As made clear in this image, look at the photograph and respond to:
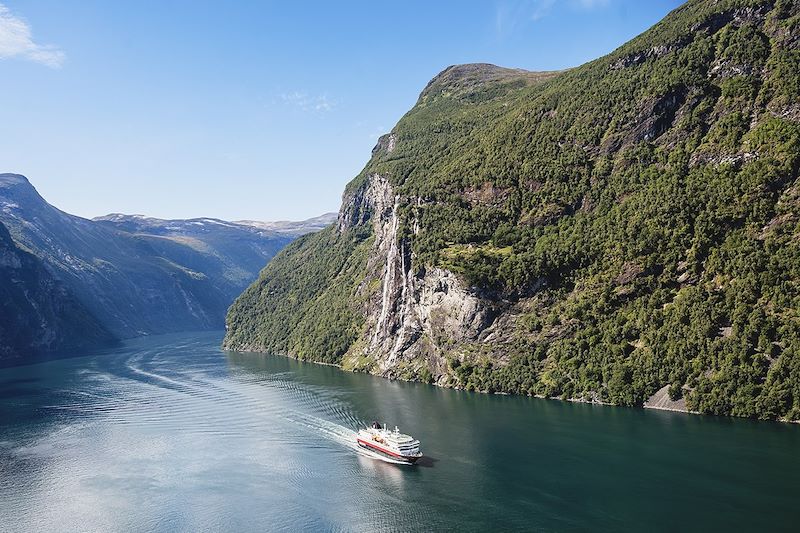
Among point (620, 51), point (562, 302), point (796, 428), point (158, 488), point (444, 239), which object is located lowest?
point (158, 488)

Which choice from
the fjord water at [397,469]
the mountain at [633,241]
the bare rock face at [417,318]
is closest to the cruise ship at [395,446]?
the fjord water at [397,469]

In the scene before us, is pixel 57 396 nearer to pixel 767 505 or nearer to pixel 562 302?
pixel 562 302

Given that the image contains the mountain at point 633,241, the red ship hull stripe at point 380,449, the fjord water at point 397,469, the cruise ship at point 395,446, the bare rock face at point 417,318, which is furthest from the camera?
the bare rock face at point 417,318

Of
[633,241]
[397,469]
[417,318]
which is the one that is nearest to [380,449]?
[397,469]

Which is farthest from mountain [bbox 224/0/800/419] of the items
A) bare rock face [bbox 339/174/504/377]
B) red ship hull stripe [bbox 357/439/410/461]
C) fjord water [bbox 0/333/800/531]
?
red ship hull stripe [bbox 357/439/410/461]

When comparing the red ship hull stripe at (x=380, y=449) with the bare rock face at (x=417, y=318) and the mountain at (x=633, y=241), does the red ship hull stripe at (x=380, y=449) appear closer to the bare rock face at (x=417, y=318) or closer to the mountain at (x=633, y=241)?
the mountain at (x=633, y=241)

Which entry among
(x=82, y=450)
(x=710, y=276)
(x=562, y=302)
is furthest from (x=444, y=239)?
(x=82, y=450)

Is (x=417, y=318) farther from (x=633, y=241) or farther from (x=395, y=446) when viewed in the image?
(x=395, y=446)
